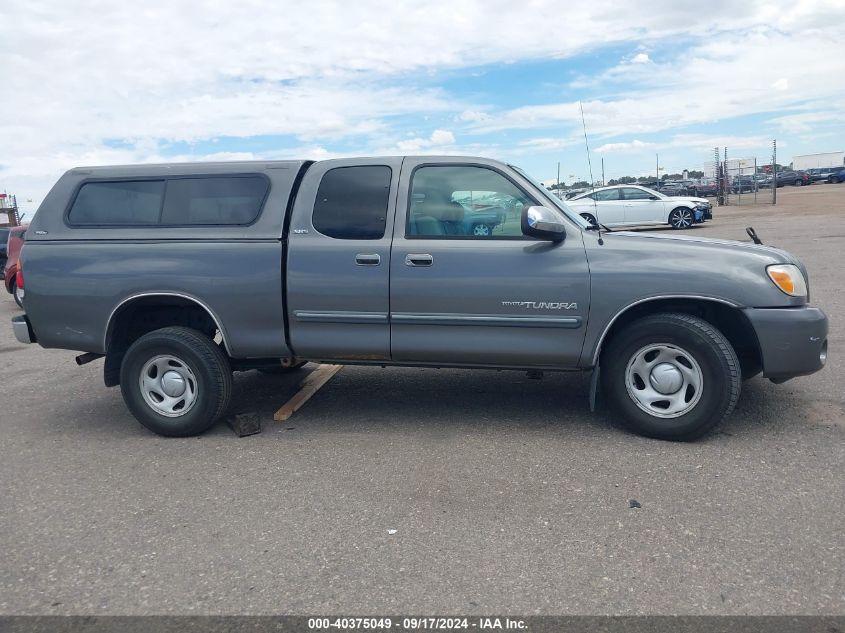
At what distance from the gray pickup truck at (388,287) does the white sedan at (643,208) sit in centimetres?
1781

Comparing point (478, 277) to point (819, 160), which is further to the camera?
point (819, 160)

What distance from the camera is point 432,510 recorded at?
391 cm

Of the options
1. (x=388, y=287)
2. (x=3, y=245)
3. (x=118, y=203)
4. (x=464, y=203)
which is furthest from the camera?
(x=3, y=245)

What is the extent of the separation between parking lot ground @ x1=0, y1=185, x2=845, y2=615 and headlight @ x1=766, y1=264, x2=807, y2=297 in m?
0.94

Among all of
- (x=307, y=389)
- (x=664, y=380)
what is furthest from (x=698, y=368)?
(x=307, y=389)

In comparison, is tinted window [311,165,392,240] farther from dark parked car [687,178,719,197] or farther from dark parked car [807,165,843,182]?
dark parked car [807,165,843,182]

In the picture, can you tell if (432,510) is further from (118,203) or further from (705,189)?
(705,189)

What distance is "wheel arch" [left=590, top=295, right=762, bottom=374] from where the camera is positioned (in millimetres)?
4680

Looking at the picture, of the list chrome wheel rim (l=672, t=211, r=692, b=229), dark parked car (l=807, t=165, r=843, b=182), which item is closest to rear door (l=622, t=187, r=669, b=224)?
chrome wheel rim (l=672, t=211, r=692, b=229)

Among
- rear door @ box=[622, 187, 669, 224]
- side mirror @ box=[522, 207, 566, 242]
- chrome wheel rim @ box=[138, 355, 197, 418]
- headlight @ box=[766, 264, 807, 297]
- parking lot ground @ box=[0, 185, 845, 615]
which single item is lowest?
parking lot ground @ box=[0, 185, 845, 615]

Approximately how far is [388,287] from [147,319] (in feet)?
6.37

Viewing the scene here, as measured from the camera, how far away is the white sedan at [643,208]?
73.5ft

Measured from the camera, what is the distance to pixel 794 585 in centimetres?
308

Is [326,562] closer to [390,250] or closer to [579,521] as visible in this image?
[579,521]
